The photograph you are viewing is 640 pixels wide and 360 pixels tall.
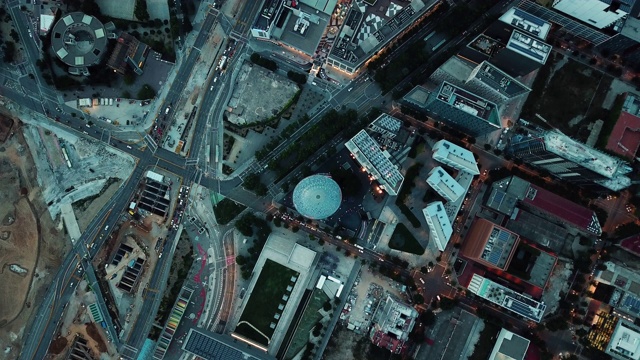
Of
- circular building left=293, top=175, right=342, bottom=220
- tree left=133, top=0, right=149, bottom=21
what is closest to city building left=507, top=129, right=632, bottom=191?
circular building left=293, top=175, right=342, bottom=220

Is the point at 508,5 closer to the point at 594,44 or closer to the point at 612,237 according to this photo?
the point at 594,44

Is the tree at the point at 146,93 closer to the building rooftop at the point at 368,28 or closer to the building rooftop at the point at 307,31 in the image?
the building rooftop at the point at 307,31

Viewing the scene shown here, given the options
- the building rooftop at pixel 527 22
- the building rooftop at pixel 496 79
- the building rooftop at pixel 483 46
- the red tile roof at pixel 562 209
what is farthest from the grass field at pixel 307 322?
the building rooftop at pixel 527 22

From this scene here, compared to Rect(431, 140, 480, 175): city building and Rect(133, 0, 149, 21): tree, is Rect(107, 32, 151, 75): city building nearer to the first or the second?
Rect(133, 0, 149, 21): tree

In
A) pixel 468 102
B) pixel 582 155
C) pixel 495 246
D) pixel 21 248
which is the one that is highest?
pixel 468 102

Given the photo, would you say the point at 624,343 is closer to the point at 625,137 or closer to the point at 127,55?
the point at 625,137

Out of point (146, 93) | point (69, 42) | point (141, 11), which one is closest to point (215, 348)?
point (146, 93)
